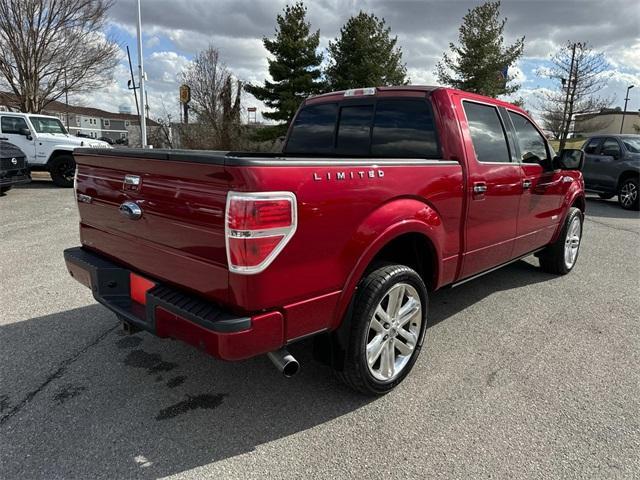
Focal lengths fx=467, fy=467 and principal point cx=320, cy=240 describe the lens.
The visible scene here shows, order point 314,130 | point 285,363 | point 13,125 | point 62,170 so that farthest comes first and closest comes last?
point 62,170 < point 13,125 < point 314,130 < point 285,363

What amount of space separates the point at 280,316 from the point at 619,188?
41.3 ft

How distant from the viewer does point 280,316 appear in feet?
7.41

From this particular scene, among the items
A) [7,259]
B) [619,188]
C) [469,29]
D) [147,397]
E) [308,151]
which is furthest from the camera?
[469,29]

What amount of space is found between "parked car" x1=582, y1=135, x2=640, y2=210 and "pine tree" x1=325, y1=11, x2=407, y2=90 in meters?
13.9

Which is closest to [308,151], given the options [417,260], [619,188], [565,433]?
[417,260]

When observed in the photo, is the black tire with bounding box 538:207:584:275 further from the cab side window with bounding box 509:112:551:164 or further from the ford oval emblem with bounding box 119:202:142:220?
the ford oval emblem with bounding box 119:202:142:220

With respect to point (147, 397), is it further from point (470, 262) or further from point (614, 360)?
point (614, 360)

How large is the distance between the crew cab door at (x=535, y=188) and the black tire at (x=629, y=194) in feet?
26.8

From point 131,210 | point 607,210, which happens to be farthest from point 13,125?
point 607,210

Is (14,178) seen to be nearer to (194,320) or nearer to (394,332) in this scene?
(194,320)

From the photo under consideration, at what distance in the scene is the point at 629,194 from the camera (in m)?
11.7

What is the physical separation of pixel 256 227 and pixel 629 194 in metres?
12.6

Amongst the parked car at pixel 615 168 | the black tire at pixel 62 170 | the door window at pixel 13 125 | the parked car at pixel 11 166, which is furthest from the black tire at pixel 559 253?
the door window at pixel 13 125

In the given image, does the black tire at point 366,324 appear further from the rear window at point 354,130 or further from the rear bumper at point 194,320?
the rear window at point 354,130
